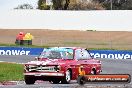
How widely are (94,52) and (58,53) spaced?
1783 cm

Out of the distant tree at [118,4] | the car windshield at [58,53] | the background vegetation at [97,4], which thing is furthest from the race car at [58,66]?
the distant tree at [118,4]

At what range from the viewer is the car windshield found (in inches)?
788

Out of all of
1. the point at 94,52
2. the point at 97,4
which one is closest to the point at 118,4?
the point at 97,4

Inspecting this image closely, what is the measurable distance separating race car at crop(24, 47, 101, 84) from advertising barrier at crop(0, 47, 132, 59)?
15923 millimetres

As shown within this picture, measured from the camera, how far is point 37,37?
58.2 metres

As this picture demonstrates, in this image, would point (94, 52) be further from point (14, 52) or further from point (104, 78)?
point (104, 78)

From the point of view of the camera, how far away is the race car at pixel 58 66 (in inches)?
753

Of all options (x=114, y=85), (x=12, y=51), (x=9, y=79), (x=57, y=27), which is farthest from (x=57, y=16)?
(x=114, y=85)

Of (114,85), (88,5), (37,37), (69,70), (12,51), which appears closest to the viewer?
(114,85)

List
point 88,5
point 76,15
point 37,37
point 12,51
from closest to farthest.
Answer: point 12,51, point 37,37, point 76,15, point 88,5

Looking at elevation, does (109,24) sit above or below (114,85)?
below

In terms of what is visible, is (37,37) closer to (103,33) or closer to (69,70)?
(103,33)

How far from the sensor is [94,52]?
3788 cm

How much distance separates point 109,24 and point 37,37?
8697mm
